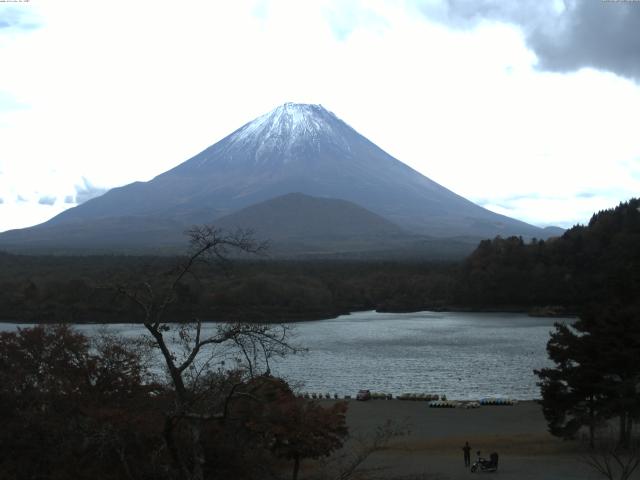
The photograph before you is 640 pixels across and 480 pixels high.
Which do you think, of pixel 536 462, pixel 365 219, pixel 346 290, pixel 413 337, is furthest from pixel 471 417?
pixel 365 219

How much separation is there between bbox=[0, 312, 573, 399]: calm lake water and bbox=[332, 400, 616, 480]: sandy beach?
2.68 meters

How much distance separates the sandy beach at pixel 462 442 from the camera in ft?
47.3

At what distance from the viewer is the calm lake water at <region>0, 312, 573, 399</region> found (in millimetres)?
27609

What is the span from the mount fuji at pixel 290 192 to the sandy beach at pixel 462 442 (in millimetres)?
130657

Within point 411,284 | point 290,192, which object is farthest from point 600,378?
point 290,192

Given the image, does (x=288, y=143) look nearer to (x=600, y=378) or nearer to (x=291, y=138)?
(x=291, y=138)

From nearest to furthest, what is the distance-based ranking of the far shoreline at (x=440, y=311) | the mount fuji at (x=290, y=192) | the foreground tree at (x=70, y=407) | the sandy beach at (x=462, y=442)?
the foreground tree at (x=70, y=407) < the sandy beach at (x=462, y=442) < the far shoreline at (x=440, y=311) < the mount fuji at (x=290, y=192)

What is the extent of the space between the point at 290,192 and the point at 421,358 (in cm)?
14608

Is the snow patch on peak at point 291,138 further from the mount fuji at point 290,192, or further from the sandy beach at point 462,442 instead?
the sandy beach at point 462,442

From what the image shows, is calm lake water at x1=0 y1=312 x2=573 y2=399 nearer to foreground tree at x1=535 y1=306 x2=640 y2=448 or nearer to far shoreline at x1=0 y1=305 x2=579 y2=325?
far shoreline at x1=0 y1=305 x2=579 y2=325

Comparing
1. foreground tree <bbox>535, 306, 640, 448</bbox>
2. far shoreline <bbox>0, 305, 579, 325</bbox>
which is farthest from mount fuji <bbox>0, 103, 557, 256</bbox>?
foreground tree <bbox>535, 306, 640, 448</bbox>

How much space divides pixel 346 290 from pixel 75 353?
59669mm

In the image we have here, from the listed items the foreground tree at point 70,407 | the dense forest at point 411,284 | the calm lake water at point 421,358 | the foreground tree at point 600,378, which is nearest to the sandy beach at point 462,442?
the foreground tree at point 600,378

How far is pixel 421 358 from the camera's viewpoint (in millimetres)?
34938
